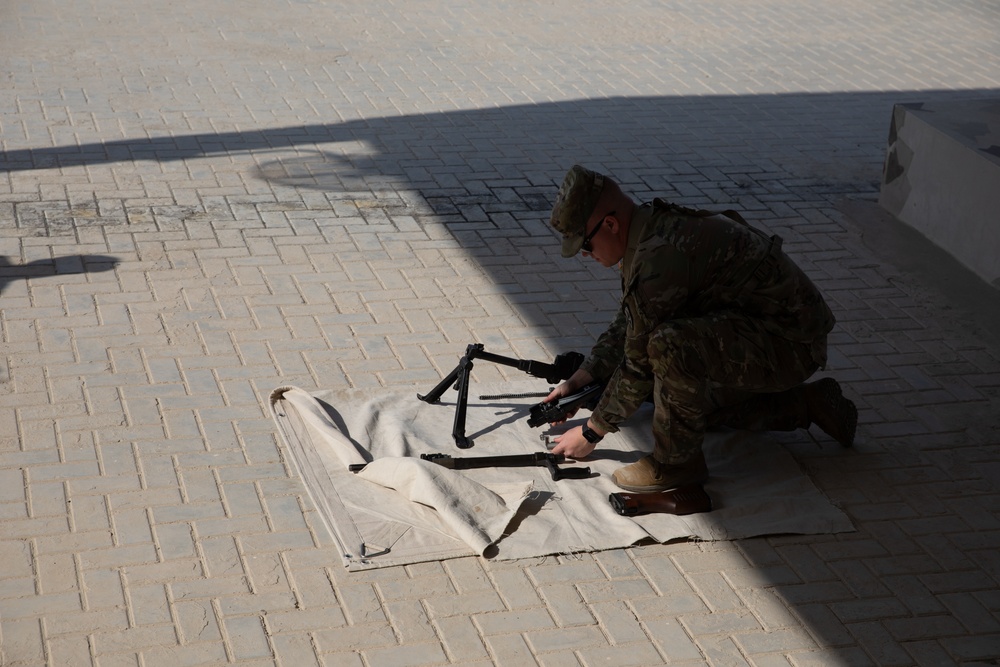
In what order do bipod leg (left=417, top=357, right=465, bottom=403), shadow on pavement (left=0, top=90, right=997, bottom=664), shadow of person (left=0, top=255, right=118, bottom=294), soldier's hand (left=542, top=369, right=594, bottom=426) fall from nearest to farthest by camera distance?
soldier's hand (left=542, top=369, right=594, bottom=426), bipod leg (left=417, top=357, right=465, bottom=403), shadow of person (left=0, top=255, right=118, bottom=294), shadow on pavement (left=0, top=90, right=997, bottom=664)

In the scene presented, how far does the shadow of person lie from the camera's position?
5.84 metres

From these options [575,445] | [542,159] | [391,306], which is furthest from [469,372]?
[542,159]

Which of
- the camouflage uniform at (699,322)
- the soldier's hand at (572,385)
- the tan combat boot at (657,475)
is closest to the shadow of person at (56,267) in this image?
the soldier's hand at (572,385)

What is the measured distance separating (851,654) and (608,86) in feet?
23.1

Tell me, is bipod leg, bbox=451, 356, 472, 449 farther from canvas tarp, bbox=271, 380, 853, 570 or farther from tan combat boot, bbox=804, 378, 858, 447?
tan combat boot, bbox=804, 378, 858, 447

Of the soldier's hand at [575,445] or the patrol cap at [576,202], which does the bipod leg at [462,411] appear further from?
the patrol cap at [576,202]

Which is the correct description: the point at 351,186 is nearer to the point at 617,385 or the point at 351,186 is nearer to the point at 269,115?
the point at 269,115

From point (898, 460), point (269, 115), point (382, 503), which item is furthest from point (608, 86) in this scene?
point (382, 503)

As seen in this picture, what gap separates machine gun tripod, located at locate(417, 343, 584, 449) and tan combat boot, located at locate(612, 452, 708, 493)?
0.56m

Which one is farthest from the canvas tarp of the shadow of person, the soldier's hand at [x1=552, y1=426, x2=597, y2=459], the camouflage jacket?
the shadow of person

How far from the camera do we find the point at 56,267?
19.5 ft

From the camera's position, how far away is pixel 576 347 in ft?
18.3

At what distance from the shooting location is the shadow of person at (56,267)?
19.1 ft

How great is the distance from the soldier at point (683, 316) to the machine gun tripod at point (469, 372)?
0.40 metres
